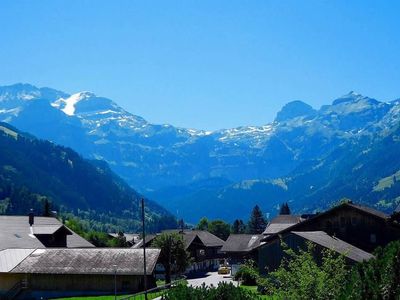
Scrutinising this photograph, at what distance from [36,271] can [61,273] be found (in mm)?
2893

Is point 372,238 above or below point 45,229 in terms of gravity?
below

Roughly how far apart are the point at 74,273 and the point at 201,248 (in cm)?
5863

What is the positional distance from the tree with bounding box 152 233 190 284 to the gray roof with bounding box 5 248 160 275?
22.5 feet

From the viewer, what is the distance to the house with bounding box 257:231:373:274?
52.4 meters

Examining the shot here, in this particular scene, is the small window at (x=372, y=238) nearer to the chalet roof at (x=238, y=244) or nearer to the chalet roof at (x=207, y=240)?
the chalet roof at (x=238, y=244)

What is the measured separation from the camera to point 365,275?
2075 cm

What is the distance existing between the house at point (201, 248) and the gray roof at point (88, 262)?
129 ft

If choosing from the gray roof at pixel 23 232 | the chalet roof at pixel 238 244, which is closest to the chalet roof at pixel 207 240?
the chalet roof at pixel 238 244

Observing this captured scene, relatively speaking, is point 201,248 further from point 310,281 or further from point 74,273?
point 310,281

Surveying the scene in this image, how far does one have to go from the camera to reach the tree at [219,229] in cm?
18362

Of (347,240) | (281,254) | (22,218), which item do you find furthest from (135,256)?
(22,218)

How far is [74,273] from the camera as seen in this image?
212 ft

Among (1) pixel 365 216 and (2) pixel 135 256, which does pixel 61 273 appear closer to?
(2) pixel 135 256

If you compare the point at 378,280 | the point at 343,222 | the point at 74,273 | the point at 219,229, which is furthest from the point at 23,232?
the point at 219,229
